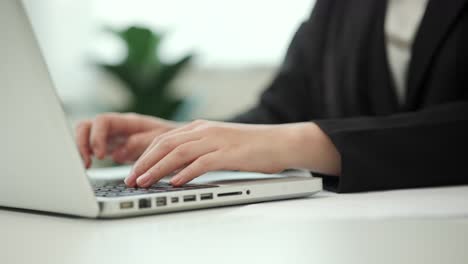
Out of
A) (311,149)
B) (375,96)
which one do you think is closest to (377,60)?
(375,96)

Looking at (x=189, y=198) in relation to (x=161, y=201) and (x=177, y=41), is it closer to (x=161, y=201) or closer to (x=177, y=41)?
(x=161, y=201)

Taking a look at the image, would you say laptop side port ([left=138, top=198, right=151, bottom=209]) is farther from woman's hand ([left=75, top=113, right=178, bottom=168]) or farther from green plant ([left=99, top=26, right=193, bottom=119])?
green plant ([left=99, top=26, right=193, bottom=119])

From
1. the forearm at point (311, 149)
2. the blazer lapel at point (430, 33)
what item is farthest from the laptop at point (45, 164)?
the blazer lapel at point (430, 33)

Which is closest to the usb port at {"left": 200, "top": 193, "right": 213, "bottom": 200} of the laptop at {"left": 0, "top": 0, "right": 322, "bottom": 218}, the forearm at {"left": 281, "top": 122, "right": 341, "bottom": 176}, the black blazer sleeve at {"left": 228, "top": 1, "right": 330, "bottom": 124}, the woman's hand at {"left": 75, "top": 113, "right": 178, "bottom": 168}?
A: the laptop at {"left": 0, "top": 0, "right": 322, "bottom": 218}

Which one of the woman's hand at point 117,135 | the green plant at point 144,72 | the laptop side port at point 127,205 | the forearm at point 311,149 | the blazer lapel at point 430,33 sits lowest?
the green plant at point 144,72

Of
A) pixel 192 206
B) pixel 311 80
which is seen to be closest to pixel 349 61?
pixel 311 80

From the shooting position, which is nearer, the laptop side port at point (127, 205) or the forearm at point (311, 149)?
the laptop side port at point (127, 205)

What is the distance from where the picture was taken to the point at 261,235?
485 millimetres

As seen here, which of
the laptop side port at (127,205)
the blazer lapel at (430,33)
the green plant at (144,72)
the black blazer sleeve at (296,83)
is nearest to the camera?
the laptop side port at (127,205)

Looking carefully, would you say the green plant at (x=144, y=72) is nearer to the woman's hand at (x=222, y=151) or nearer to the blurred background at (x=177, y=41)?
the blurred background at (x=177, y=41)

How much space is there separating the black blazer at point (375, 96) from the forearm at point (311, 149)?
1 centimetres

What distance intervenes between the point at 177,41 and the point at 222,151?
202 cm

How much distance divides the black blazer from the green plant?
1.21 metres

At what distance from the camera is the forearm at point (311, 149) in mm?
771
